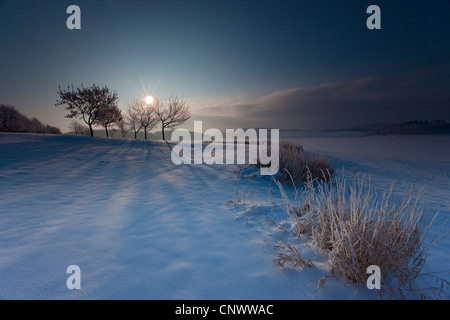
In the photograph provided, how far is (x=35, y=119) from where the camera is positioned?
47.0 metres

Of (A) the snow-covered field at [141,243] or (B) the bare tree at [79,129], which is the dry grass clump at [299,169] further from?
(B) the bare tree at [79,129]

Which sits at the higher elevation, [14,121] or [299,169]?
[14,121]

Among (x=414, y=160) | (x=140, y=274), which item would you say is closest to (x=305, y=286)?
(x=140, y=274)

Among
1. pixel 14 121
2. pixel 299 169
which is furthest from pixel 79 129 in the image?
pixel 299 169

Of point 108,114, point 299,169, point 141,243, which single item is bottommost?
point 141,243

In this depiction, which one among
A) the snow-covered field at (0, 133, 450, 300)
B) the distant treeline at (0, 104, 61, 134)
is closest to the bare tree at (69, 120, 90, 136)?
the distant treeline at (0, 104, 61, 134)

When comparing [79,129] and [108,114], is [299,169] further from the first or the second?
[79,129]

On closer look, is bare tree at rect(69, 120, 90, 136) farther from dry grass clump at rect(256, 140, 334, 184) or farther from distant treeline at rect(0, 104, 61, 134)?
dry grass clump at rect(256, 140, 334, 184)

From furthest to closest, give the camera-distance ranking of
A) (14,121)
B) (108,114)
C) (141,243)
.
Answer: (14,121)
(108,114)
(141,243)

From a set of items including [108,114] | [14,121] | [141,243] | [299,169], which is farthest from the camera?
[14,121]

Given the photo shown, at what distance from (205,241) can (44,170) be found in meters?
6.48

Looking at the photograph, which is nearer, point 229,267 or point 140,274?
point 140,274

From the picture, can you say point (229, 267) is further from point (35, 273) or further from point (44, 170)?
point (44, 170)

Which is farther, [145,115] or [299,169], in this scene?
[145,115]
